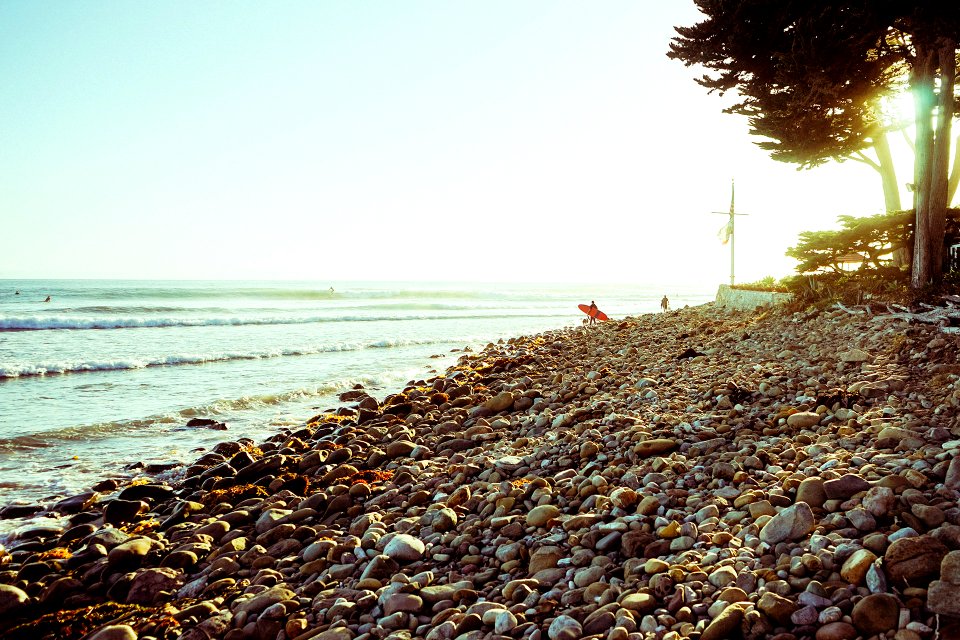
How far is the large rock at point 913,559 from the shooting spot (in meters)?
2.45

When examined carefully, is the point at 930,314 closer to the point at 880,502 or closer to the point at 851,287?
the point at 851,287

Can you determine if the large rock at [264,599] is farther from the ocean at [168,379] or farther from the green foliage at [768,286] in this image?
the green foliage at [768,286]

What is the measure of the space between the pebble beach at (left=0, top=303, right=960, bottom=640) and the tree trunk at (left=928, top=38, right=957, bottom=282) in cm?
399

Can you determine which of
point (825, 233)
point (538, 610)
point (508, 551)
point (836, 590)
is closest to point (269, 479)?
point (508, 551)

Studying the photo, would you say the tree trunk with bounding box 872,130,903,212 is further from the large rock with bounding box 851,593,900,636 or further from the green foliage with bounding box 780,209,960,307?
the large rock with bounding box 851,593,900,636

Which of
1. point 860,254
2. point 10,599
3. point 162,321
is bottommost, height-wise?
point 10,599

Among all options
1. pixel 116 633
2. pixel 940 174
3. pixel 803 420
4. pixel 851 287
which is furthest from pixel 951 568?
pixel 940 174

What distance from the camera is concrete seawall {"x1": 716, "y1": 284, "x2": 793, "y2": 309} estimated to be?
12.5 metres

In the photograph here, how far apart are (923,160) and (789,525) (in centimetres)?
1023

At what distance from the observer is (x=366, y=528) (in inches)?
175

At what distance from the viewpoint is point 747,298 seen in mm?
14711

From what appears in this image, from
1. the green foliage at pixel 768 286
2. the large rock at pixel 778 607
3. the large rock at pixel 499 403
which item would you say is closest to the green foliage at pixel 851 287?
the green foliage at pixel 768 286

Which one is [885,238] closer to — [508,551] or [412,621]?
[508,551]

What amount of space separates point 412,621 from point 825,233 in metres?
11.6
